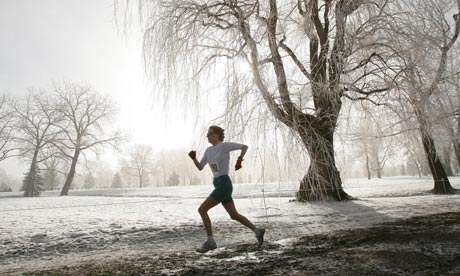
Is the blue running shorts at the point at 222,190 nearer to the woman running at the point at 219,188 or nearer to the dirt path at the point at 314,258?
the woman running at the point at 219,188

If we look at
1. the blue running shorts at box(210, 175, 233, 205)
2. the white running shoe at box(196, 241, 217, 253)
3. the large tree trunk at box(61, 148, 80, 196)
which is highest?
the large tree trunk at box(61, 148, 80, 196)

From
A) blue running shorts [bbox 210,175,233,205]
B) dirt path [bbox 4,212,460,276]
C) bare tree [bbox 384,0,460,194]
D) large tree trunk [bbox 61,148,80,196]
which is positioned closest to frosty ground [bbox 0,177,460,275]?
dirt path [bbox 4,212,460,276]

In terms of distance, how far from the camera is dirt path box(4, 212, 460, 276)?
283 cm

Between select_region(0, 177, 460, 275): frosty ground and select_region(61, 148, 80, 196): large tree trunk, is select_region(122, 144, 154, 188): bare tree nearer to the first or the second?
select_region(61, 148, 80, 196): large tree trunk

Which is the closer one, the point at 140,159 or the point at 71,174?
the point at 71,174

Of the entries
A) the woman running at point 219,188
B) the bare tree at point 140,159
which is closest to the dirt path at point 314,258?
the woman running at point 219,188

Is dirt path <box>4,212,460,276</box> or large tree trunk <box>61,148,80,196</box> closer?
dirt path <box>4,212,460,276</box>

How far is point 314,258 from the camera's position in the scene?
327 cm

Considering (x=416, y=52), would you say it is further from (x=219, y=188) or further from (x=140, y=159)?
(x=140, y=159)

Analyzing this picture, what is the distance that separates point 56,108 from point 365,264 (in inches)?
1201

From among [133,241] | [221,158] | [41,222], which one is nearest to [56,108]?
[41,222]

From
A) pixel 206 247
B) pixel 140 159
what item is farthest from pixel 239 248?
pixel 140 159

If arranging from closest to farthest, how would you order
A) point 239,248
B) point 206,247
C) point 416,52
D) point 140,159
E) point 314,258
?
point 314,258 → point 206,247 → point 239,248 → point 416,52 → point 140,159

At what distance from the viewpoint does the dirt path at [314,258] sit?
9.27ft
